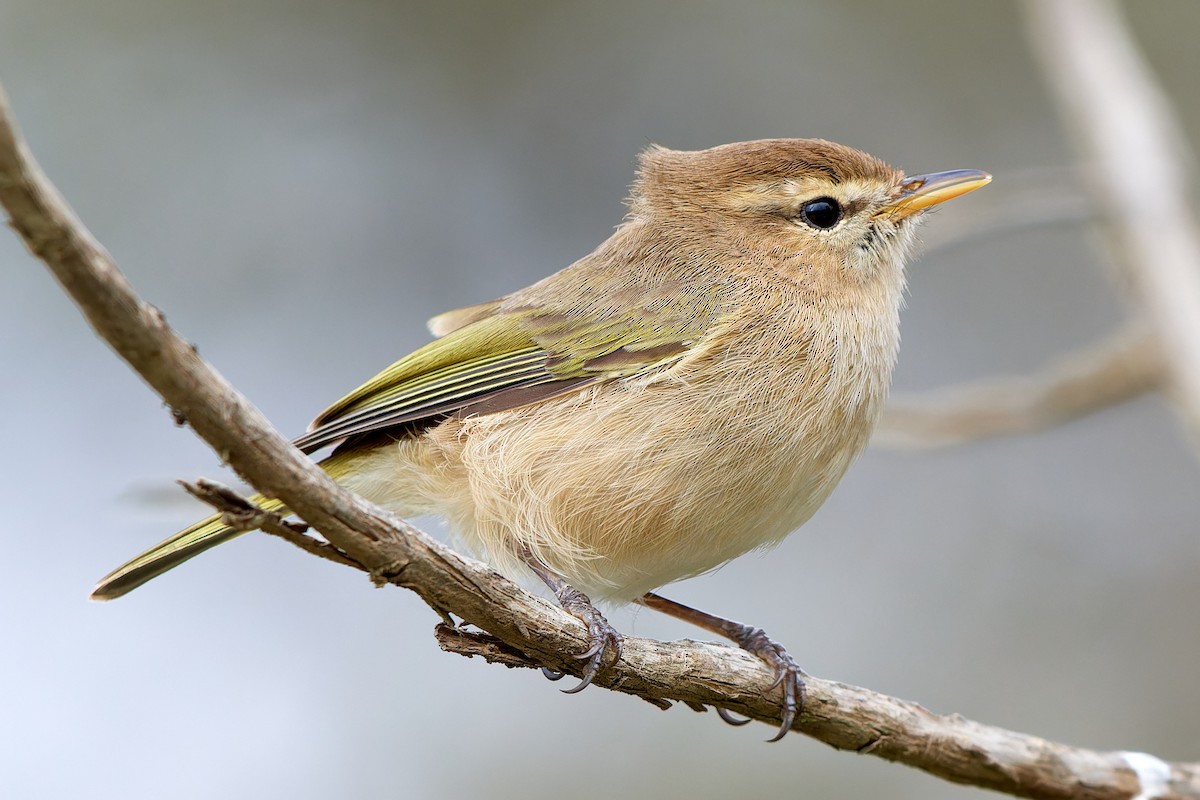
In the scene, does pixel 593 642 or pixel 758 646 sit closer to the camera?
pixel 593 642

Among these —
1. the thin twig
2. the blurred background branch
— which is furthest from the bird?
the blurred background branch

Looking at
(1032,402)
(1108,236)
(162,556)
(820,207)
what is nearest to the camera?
(162,556)

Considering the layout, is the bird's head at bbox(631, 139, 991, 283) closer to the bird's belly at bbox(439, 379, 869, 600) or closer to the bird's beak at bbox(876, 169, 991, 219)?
the bird's beak at bbox(876, 169, 991, 219)

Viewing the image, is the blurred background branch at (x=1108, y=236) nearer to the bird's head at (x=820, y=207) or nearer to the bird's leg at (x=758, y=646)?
the bird's head at (x=820, y=207)

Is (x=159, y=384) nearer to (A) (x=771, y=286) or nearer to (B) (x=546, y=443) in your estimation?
(B) (x=546, y=443)

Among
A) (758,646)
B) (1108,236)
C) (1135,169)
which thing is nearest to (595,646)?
(758,646)

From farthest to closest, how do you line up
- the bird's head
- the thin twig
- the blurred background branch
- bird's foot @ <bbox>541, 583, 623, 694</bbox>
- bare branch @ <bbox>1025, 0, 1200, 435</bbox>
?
the blurred background branch, bare branch @ <bbox>1025, 0, 1200, 435</bbox>, the bird's head, bird's foot @ <bbox>541, 583, 623, 694</bbox>, the thin twig

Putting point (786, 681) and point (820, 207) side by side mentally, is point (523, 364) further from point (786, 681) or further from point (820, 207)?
point (786, 681)

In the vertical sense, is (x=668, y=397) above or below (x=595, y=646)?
above
